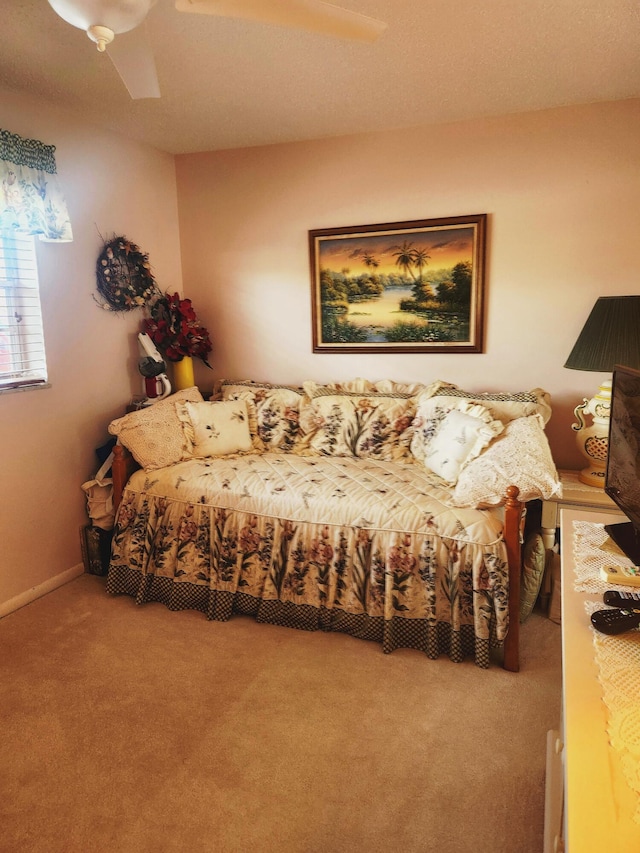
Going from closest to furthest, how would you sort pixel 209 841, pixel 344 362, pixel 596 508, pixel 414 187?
1. pixel 209 841
2. pixel 596 508
3. pixel 414 187
4. pixel 344 362

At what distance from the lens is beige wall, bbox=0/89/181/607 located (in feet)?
8.77

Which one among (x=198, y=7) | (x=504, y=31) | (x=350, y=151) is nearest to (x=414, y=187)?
(x=350, y=151)

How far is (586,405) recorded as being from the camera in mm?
2705

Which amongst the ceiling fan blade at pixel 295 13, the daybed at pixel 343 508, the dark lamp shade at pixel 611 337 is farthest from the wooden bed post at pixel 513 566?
the ceiling fan blade at pixel 295 13

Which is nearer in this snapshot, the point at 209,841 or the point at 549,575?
the point at 209,841

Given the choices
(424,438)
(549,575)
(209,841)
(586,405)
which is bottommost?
(209,841)

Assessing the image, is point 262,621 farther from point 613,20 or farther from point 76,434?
point 613,20

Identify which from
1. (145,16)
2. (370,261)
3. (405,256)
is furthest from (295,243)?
(145,16)

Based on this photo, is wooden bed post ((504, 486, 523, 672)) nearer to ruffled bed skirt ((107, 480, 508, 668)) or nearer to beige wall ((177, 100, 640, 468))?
ruffled bed skirt ((107, 480, 508, 668))

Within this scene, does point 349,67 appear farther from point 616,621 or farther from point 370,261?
point 616,621

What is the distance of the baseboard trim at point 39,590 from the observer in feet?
8.74

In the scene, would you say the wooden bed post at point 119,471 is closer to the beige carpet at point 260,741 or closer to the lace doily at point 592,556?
the beige carpet at point 260,741

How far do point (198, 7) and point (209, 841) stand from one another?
2.35 meters

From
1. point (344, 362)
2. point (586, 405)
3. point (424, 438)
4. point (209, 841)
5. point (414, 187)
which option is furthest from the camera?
point (344, 362)
